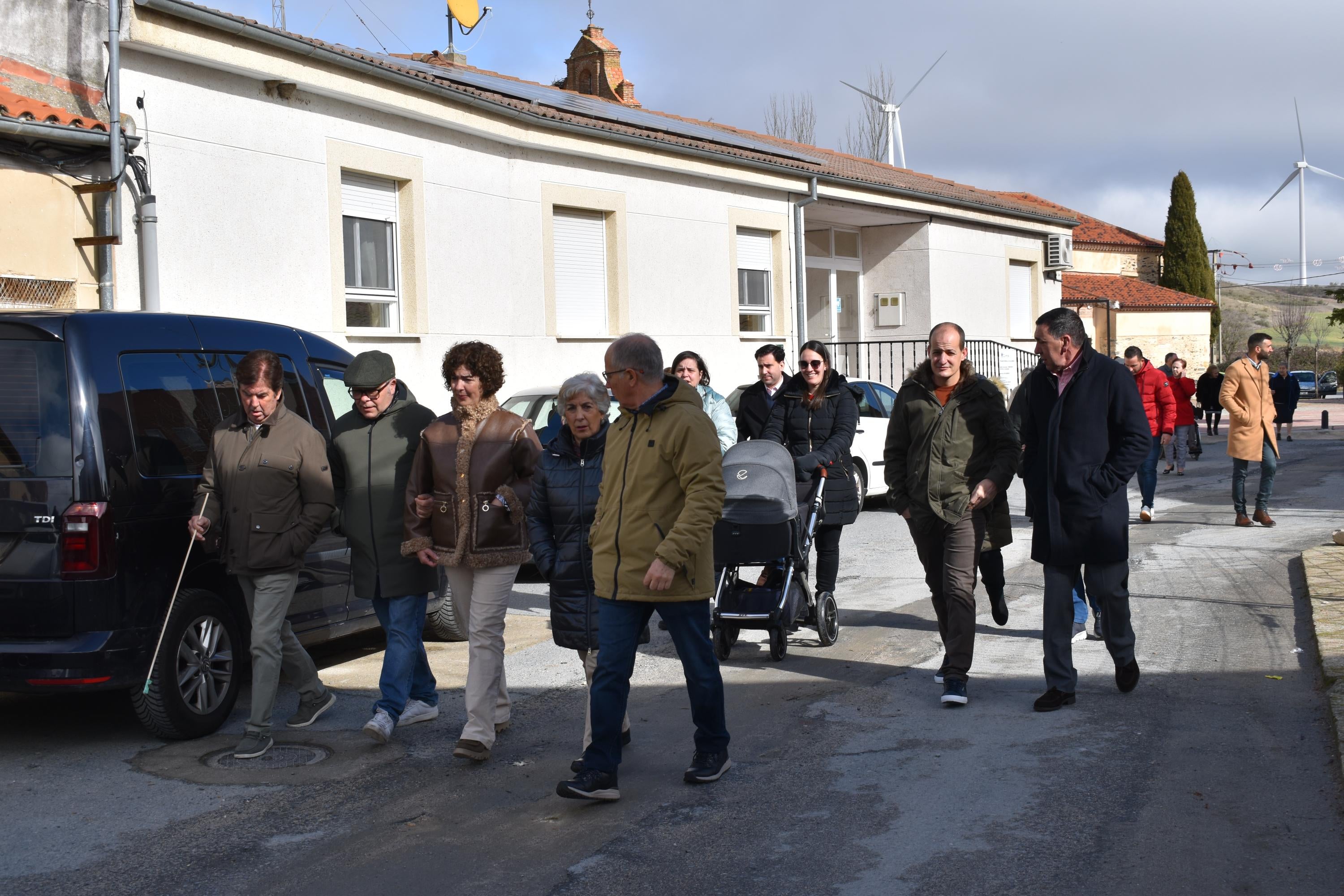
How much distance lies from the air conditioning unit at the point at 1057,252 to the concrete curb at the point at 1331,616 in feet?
58.1

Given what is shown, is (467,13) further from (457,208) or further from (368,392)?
(368,392)

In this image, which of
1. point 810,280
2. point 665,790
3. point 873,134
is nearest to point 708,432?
point 665,790

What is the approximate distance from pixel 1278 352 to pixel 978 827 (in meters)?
93.0

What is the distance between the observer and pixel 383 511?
19.3ft

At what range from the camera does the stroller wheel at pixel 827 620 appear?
7520mm

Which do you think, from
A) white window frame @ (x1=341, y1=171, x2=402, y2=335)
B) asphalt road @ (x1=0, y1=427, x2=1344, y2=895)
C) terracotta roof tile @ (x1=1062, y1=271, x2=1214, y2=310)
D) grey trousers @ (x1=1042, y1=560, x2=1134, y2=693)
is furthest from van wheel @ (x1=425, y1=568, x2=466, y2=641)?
terracotta roof tile @ (x1=1062, y1=271, x2=1214, y2=310)

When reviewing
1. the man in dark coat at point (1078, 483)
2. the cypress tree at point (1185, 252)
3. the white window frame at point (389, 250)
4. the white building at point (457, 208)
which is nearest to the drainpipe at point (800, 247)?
the white building at point (457, 208)

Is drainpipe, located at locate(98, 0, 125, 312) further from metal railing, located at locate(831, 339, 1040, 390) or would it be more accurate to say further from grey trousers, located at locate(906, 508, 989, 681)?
metal railing, located at locate(831, 339, 1040, 390)

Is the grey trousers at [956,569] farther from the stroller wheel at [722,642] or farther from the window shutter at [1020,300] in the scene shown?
the window shutter at [1020,300]

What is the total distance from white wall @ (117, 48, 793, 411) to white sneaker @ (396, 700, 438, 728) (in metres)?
6.09

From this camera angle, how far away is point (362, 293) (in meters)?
13.3

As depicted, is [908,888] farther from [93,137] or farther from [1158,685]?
[93,137]

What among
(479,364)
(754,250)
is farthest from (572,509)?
(754,250)

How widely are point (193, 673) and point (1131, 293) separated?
51.2 m
